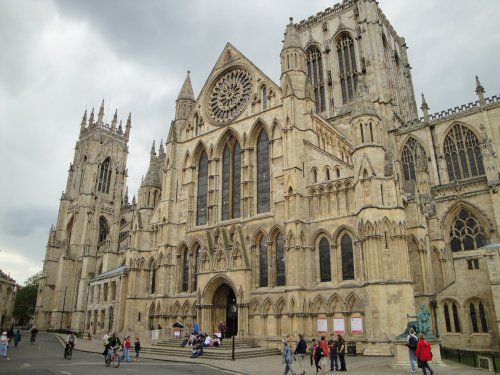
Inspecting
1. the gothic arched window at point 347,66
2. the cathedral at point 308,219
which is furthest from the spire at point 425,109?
the gothic arched window at point 347,66

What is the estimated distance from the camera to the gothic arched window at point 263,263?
26812 millimetres

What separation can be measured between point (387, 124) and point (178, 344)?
31490mm

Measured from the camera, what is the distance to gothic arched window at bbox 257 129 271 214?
28.8 metres

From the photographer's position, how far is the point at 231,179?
31.7 metres

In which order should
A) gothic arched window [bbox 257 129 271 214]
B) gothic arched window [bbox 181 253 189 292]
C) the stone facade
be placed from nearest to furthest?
1. gothic arched window [bbox 257 129 271 214]
2. gothic arched window [bbox 181 253 189 292]
3. the stone facade

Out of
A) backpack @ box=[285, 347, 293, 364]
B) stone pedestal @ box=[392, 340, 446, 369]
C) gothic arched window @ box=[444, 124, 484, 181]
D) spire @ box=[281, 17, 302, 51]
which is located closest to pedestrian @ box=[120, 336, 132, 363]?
backpack @ box=[285, 347, 293, 364]

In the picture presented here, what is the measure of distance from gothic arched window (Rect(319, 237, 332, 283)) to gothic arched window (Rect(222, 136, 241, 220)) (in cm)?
769

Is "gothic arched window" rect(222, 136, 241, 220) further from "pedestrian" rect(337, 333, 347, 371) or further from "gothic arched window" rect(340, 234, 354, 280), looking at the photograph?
"pedestrian" rect(337, 333, 347, 371)

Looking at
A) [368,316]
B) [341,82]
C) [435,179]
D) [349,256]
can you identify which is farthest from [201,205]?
[341,82]

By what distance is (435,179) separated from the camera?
38.9 meters

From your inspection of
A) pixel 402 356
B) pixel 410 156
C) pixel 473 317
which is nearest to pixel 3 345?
pixel 402 356

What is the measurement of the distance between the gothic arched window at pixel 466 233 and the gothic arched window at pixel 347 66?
67.7 feet

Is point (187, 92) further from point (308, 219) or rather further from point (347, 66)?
point (347, 66)

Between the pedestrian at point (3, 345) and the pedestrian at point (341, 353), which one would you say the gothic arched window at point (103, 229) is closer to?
the pedestrian at point (3, 345)
